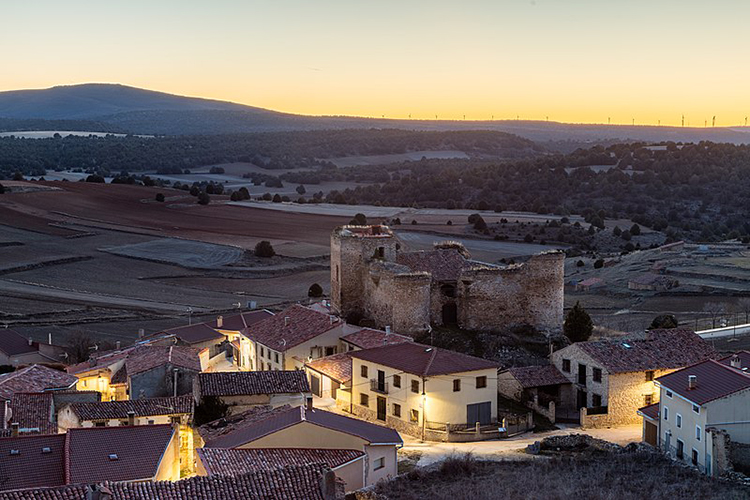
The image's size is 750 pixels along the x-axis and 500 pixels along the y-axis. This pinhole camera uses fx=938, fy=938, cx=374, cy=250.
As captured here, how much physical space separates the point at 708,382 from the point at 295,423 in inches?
501

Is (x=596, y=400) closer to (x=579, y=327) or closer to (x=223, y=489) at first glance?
(x=579, y=327)

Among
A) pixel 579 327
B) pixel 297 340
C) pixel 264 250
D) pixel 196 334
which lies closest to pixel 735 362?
pixel 579 327

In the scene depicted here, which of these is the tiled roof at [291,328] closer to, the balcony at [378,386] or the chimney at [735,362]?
the balcony at [378,386]

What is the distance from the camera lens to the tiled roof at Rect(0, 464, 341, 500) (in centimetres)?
1717

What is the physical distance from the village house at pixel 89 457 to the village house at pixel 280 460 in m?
1.17

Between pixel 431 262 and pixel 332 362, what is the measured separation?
7.70 metres

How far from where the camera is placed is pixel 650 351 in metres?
35.0

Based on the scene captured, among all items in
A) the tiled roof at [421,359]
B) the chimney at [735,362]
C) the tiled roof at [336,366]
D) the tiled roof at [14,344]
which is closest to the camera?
the chimney at [735,362]

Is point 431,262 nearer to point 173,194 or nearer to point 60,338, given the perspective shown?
point 60,338

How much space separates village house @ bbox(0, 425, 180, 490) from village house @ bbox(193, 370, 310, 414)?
23.2 ft

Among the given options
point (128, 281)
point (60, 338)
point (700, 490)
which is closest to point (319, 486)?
point (700, 490)

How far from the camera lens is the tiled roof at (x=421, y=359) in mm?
31812

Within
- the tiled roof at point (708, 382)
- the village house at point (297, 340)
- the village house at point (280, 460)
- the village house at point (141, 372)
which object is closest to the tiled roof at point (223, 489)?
the village house at point (280, 460)

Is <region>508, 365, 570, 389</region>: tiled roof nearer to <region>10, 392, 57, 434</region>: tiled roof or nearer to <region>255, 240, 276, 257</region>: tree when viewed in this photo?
<region>10, 392, 57, 434</region>: tiled roof
